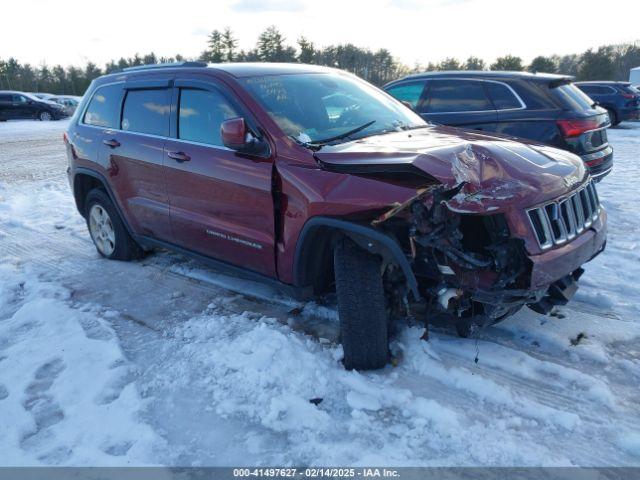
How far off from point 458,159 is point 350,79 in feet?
6.60

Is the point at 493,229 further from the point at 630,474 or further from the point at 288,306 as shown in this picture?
the point at 288,306

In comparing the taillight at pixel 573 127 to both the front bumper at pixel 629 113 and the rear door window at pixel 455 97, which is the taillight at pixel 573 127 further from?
the front bumper at pixel 629 113

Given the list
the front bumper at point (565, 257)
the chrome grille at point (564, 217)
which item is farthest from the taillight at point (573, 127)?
the front bumper at point (565, 257)

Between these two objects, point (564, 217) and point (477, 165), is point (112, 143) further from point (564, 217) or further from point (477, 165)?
point (564, 217)

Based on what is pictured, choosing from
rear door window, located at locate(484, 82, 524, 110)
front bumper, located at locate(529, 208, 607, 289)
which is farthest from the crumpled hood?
rear door window, located at locate(484, 82, 524, 110)

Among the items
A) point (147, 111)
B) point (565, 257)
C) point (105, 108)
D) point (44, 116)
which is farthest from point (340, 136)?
point (44, 116)

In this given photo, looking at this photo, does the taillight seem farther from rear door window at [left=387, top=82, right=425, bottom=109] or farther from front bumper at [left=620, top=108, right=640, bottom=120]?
front bumper at [left=620, top=108, right=640, bottom=120]

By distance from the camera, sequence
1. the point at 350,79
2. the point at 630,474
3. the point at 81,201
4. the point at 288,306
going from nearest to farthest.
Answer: the point at 630,474, the point at 288,306, the point at 350,79, the point at 81,201

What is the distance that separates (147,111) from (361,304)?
2764 millimetres

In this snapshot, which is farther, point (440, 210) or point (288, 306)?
point (288, 306)

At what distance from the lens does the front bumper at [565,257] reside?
105 inches

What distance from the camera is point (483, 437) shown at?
2549mm

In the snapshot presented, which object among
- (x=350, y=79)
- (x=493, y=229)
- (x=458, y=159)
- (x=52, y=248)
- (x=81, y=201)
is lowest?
(x=52, y=248)

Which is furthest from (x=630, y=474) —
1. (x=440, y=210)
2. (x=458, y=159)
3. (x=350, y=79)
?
(x=350, y=79)
